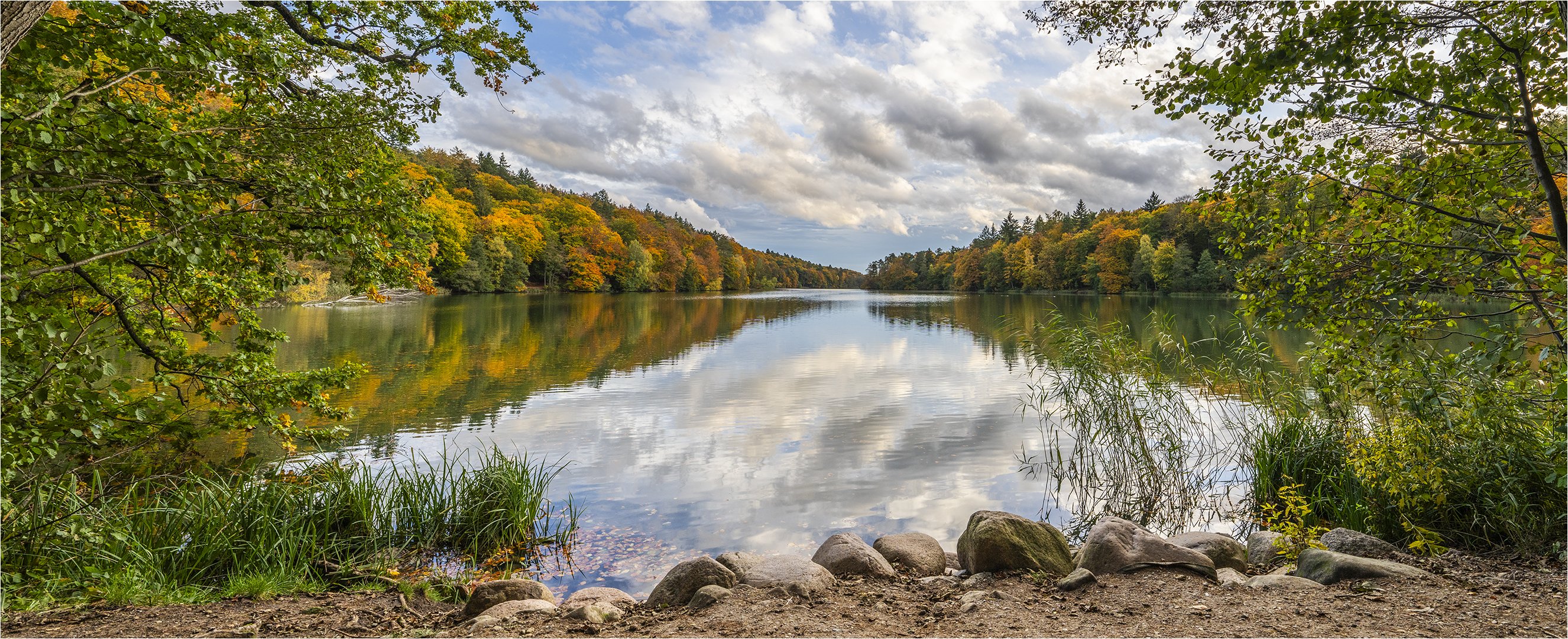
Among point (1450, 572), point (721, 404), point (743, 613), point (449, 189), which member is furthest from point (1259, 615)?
point (449, 189)

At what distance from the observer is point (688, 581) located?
16.7 ft

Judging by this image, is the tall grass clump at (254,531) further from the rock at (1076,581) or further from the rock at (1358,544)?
the rock at (1358,544)

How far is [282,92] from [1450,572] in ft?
32.0

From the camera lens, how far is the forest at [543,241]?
202ft

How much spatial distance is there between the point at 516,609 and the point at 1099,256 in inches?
3412

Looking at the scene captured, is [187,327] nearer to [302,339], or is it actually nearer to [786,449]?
[786,449]

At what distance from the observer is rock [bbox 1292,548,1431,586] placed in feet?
15.1

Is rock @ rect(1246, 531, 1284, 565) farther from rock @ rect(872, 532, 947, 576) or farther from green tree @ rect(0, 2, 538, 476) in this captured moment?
green tree @ rect(0, 2, 538, 476)

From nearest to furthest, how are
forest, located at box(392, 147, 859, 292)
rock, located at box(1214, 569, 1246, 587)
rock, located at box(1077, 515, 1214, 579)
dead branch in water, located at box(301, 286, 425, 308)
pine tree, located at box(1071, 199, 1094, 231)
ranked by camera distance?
rock, located at box(1214, 569, 1246, 587) → rock, located at box(1077, 515, 1214, 579) → dead branch in water, located at box(301, 286, 425, 308) → forest, located at box(392, 147, 859, 292) → pine tree, located at box(1071, 199, 1094, 231)

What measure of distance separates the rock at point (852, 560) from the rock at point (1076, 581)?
1.25m

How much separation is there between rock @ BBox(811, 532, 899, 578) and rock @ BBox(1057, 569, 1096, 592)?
49.1 inches

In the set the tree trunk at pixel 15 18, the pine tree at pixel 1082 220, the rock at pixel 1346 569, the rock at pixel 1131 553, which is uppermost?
the pine tree at pixel 1082 220

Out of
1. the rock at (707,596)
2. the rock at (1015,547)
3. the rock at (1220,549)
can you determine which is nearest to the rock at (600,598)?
the rock at (707,596)

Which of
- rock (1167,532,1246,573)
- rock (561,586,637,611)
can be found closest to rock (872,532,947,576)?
rock (1167,532,1246,573)
